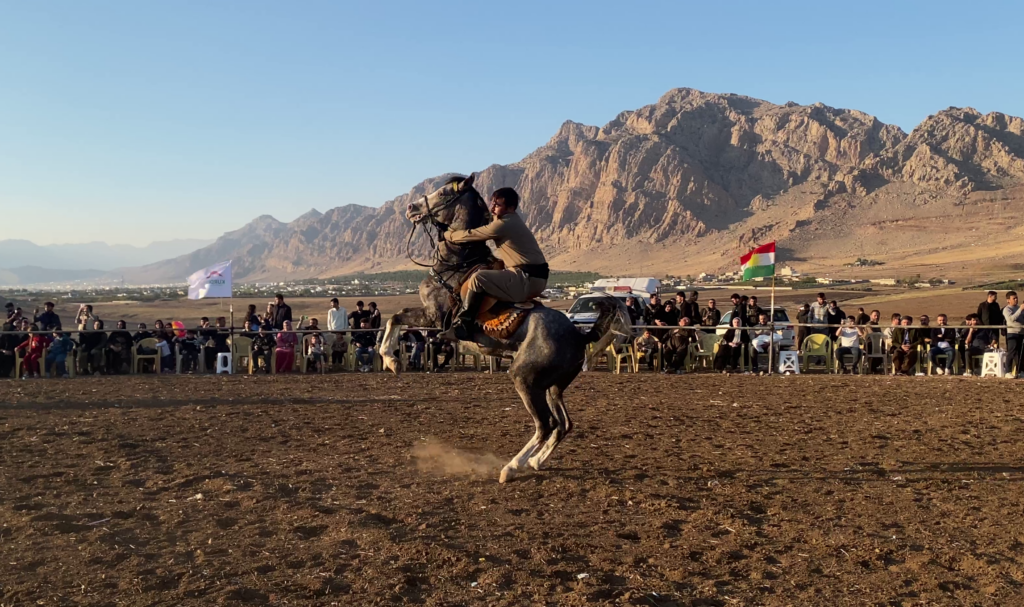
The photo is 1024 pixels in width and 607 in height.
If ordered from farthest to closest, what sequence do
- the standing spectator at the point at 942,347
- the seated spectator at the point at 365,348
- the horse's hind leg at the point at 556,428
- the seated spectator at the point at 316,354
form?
the seated spectator at the point at 365,348, the seated spectator at the point at 316,354, the standing spectator at the point at 942,347, the horse's hind leg at the point at 556,428

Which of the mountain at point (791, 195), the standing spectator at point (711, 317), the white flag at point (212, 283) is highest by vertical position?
the mountain at point (791, 195)

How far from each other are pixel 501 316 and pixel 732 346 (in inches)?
472

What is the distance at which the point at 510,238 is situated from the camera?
8.32 m

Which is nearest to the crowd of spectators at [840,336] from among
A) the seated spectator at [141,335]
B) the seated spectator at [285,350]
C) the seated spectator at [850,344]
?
the seated spectator at [850,344]

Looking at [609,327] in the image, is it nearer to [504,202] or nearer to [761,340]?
[504,202]

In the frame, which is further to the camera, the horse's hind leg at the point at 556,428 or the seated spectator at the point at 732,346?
the seated spectator at the point at 732,346

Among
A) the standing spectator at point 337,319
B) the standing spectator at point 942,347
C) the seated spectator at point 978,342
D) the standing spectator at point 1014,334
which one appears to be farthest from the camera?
the standing spectator at point 337,319

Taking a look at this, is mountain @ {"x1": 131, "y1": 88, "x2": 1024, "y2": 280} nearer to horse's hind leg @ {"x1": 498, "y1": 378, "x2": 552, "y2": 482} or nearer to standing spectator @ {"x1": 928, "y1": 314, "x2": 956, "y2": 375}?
standing spectator @ {"x1": 928, "y1": 314, "x2": 956, "y2": 375}

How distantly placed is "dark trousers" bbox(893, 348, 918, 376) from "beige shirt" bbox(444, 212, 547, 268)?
43.0ft

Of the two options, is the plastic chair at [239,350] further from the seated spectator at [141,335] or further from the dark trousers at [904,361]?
the dark trousers at [904,361]

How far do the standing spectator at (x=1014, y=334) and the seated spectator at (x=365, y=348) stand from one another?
14.5 metres

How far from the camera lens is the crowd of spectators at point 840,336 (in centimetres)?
1786

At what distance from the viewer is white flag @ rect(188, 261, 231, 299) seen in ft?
69.5

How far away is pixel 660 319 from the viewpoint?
64.1 feet
